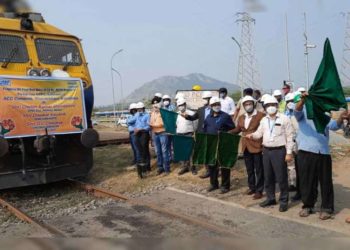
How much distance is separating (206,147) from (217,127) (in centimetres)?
43

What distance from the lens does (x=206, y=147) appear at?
795cm

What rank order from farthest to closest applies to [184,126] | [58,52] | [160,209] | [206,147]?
1. [184,126]
2. [58,52]
3. [206,147]
4. [160,209]

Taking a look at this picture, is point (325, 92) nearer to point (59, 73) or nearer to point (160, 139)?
point (160, 139)

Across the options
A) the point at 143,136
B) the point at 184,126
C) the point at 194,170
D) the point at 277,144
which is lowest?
the point at 194,170

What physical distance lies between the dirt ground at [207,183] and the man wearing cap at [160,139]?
244 millimetres

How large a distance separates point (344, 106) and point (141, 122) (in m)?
5.18

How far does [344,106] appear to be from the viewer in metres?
6.02

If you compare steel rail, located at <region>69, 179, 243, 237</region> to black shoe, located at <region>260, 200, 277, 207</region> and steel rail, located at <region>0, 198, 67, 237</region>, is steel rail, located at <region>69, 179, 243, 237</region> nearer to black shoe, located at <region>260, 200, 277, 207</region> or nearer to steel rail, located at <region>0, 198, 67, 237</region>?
black shoe, located at <region>260, 200, 277, 207</region>

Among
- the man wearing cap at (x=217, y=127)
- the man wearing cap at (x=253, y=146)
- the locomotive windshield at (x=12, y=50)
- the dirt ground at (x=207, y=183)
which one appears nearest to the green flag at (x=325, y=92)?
the dirt ground at (x=207, y=183)

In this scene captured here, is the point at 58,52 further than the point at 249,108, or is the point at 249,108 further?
the point at 58,52

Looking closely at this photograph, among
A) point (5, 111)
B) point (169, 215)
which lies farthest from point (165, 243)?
point (5, 111)

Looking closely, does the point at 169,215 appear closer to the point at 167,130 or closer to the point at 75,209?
the point at 75,209

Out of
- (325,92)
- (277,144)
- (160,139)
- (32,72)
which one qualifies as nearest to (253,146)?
(277,144)

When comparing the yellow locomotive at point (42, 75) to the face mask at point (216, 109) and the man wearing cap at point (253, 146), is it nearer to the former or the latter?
the face mask at point (216, 109)
